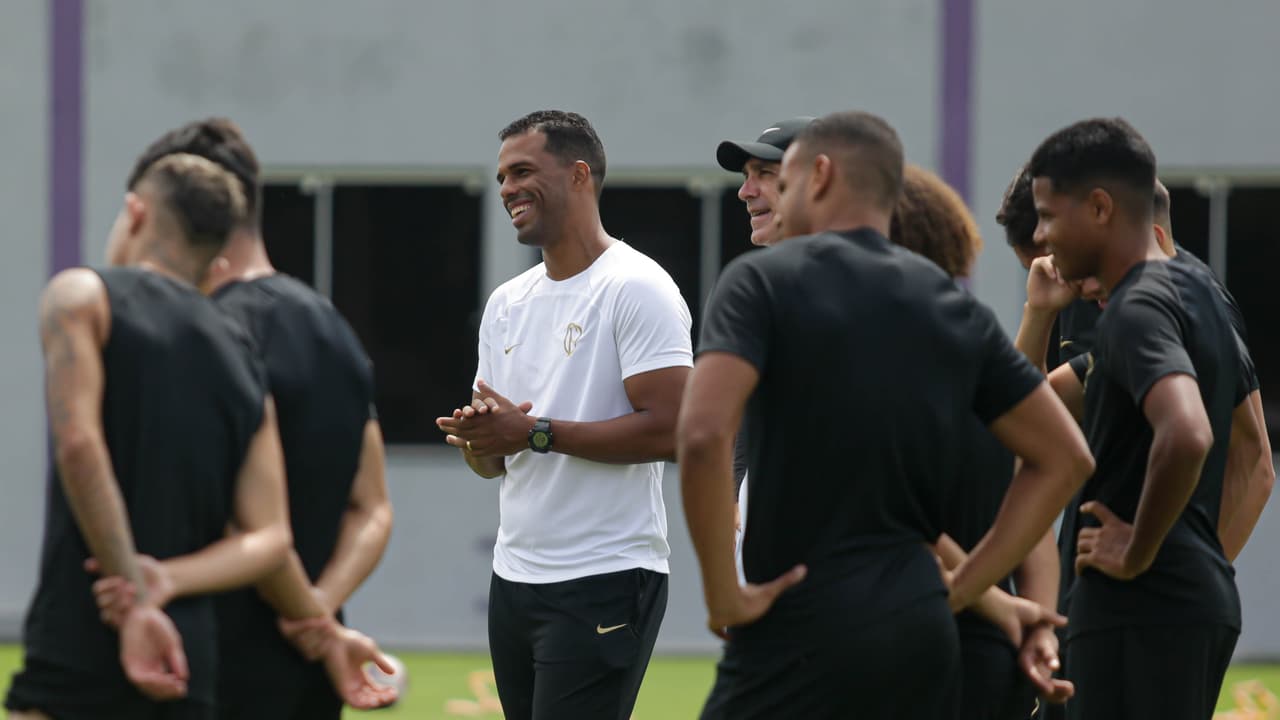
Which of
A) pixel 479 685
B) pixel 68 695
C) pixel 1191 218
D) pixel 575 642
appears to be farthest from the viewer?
pixel 1191 218

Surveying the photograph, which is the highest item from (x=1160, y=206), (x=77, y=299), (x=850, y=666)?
(x=1160, y=206)

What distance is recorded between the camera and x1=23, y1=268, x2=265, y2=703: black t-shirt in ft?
9.75

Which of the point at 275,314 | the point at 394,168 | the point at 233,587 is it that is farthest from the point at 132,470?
the point at 394,168

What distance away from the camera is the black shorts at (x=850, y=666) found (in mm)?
3053

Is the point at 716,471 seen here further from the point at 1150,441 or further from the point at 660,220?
the point at 660,220

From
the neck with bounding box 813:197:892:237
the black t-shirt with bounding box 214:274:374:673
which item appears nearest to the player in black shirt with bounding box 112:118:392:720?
the black t-shirt with bounding box 214:274:374:673

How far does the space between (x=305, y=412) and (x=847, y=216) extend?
3.99 ft

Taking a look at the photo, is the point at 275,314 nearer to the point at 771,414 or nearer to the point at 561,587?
the point at 771,414

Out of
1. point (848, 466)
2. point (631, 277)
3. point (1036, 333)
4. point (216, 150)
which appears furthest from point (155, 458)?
point (1036, 333)

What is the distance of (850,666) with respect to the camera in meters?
3.05

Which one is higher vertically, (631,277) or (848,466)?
(631,277)

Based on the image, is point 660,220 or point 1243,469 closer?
point 1243,469

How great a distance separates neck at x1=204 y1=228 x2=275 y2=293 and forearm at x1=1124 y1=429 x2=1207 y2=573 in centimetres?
200

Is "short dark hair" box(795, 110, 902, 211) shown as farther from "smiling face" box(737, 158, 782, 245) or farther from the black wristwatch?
the black wristwatch
